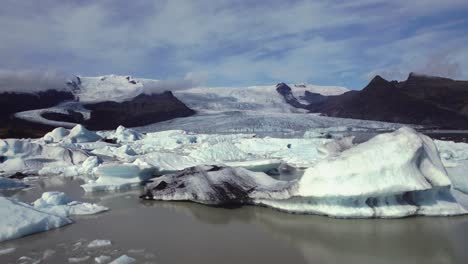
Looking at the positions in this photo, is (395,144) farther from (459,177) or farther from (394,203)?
(459,177)

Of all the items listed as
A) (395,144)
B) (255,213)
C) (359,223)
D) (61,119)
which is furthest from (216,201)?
(61,119)

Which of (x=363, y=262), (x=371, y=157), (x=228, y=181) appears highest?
(x=371, y=157)

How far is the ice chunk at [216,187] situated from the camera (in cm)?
641

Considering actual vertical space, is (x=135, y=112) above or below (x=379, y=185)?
above

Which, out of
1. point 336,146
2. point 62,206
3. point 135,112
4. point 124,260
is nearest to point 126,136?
point 336,146

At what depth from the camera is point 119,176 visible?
886 centimetres

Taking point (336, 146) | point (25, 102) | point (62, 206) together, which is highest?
point (25, 102)

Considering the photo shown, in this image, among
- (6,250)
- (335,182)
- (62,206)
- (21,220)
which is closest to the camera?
(6,250)

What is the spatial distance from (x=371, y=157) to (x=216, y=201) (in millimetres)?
2447

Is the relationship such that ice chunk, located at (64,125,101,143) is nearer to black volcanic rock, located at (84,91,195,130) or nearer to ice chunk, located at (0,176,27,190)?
ice chunk, located at (0,176,27,190)

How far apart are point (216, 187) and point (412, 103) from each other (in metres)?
52.9

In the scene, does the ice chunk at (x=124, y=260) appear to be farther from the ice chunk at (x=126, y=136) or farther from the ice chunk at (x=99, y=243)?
the ice chunk at (x=126, y=136)

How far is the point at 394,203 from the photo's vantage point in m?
5.36

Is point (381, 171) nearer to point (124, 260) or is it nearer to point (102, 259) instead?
point (124, 260)
